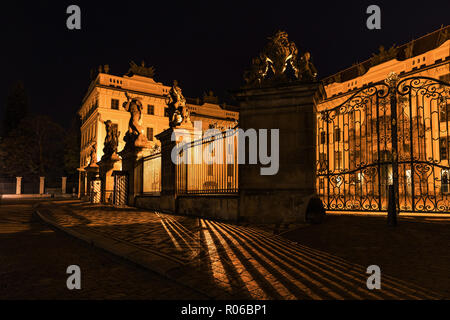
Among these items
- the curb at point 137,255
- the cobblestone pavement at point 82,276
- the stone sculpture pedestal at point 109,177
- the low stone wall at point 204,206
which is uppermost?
the stone sculpture pedestal at point 109,177

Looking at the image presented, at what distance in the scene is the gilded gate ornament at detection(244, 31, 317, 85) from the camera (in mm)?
7613

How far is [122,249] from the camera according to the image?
15.1 feet

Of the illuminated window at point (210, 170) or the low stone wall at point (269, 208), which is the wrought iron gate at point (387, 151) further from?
the illuminated window at point (210, 170)

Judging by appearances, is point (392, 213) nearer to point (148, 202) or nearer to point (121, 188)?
point (148, 202)

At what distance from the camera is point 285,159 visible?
7.42 metres

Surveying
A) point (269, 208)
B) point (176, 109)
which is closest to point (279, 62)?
point (269, 208)

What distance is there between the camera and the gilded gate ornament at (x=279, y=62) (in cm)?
761

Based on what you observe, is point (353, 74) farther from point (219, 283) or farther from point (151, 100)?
point (219, 283)

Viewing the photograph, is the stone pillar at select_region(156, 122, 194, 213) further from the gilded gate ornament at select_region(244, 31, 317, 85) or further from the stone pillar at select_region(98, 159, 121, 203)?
the stone pillar at select_region(98, 159, 121, 203)

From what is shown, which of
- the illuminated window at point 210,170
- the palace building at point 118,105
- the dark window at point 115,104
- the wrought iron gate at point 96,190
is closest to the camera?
the illuminated window at point 210,170

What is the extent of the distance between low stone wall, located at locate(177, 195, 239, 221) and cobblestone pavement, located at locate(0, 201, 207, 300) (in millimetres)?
3865

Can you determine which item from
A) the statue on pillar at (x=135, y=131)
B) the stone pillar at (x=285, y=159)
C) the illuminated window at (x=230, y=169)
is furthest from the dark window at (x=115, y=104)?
the stone pillar at (x=285, y=159)

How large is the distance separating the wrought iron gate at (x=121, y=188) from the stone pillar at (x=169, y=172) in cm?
529

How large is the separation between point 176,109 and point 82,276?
8868 millimetres
